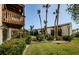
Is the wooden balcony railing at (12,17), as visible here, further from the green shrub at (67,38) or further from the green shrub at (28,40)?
the green shrub at (67,38)

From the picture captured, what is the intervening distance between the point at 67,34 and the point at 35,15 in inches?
18.0

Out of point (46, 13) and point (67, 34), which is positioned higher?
point (46, 13)

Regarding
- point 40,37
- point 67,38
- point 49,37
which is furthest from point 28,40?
point 67,38

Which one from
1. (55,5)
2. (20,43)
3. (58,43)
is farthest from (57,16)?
(20,43)

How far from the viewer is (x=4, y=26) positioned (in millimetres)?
3002

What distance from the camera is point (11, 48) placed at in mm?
2953

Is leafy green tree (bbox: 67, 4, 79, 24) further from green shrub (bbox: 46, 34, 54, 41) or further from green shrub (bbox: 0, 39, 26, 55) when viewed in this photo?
green shrub (bbox: 0, 39, 26, 55)

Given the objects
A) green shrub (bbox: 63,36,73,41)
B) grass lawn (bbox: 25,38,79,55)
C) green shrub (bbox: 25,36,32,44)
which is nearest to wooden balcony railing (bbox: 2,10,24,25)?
green shrub (bbox: 25,36,32,44)

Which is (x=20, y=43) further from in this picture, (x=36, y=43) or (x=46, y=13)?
(x=46, y=13)

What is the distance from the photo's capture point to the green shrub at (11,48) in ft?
9.64

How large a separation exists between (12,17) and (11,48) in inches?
15.1

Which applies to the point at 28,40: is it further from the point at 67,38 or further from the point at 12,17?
the point at 67,38

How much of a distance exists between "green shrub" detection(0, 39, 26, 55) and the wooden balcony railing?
24 centimetres

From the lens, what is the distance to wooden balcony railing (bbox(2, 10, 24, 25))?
300 cm
